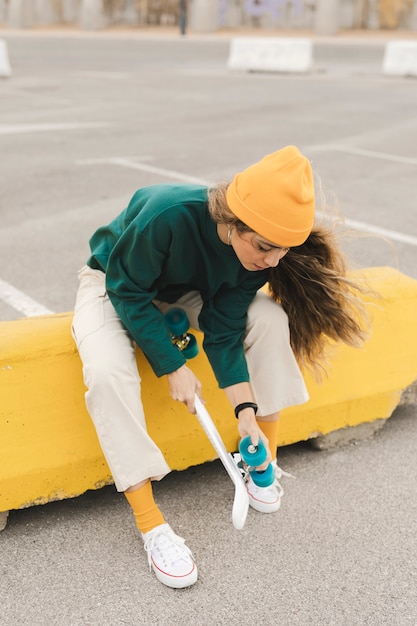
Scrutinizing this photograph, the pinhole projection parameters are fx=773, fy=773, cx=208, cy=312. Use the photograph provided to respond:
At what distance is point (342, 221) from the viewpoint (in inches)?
110

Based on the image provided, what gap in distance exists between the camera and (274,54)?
17.6 metres

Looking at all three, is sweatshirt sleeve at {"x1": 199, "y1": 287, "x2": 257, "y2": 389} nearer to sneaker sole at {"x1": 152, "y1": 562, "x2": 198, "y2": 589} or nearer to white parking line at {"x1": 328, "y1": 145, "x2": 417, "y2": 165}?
sneaker sole at {"x1": 152, "y1": 562, "x2": 198, "y2": 589}

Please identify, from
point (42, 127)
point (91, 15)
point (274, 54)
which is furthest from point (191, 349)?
point (91, 15)

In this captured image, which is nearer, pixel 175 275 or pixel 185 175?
pixel 175 275

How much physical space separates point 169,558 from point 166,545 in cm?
5

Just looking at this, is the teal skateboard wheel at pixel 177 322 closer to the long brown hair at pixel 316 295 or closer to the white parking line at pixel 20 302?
the long brown hair at pixel 316 295

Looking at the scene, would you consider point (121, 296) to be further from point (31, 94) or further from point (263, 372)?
point (31, 94)

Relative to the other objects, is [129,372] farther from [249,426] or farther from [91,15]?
[91,15]

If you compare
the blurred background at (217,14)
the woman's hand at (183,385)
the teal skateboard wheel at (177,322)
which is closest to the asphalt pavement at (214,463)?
the woman's hand at (183,385)

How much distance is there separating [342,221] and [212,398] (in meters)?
0.80

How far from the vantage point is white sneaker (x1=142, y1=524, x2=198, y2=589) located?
239 cm

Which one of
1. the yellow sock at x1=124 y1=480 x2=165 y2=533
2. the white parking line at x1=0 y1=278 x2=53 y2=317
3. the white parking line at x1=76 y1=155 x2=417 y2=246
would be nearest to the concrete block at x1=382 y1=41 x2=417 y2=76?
the white parking line at x1=76 y1=155 x2=417 y2=246

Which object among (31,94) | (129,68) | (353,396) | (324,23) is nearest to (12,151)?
(31,94)

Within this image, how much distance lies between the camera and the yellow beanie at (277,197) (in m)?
2.28
